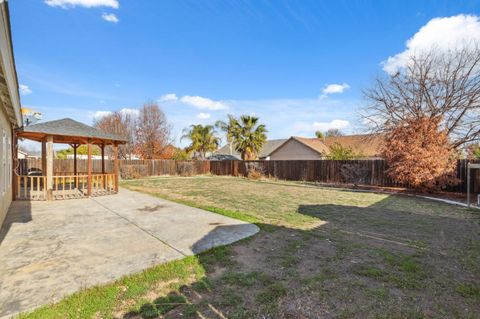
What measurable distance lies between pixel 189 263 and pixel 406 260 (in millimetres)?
3177

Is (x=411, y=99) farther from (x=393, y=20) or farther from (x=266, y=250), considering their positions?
(x=266, y=250)

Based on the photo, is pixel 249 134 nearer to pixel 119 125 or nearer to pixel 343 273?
pixel 119 125

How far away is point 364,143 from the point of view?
18.3 m

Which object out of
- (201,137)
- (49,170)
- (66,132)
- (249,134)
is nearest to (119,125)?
(201,137)

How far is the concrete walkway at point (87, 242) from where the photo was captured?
2.94 m

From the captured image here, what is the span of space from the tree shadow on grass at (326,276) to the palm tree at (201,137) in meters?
24.9

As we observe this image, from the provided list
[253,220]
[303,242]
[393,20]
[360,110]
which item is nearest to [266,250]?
[303,242]

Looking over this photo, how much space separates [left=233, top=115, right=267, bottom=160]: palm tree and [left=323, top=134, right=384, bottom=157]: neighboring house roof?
667 cm

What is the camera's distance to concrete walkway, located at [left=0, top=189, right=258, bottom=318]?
2.94 meters

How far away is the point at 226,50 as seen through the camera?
16.1 metres

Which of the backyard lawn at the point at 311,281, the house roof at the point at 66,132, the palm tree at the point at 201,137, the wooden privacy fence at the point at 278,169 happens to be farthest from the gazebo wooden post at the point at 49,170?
the palm tree at the point at 201,137

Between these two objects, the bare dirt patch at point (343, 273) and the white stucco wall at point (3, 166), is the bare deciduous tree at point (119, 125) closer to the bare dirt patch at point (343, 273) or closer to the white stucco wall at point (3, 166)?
the white stucco wall at point (3, 166)

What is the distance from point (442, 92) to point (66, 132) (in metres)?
18.3

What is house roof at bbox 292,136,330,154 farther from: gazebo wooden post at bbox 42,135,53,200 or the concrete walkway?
gazebo wooden post at bbox 42,135,53,200
